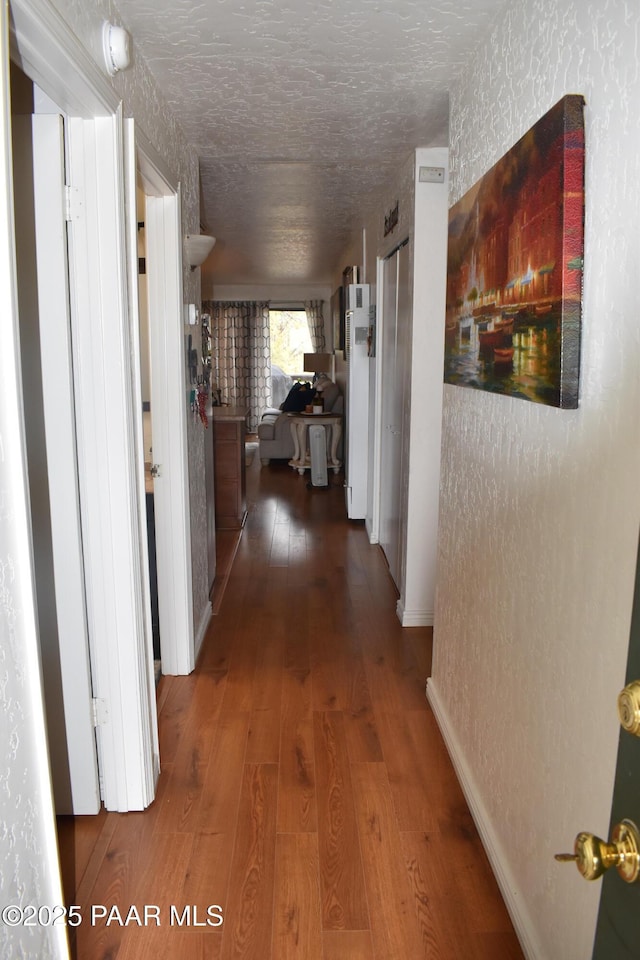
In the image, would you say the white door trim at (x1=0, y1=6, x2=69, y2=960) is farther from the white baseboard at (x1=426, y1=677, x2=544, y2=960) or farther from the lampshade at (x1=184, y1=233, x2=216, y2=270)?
the lampshade at (x1=184, y1=233, x2=216, y2=270)

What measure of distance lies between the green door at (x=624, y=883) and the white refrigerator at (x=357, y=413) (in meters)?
4.52

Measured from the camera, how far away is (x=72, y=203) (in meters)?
1.74

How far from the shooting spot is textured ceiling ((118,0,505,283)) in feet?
6.01

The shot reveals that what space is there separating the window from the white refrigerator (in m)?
5.28

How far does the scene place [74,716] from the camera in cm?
195

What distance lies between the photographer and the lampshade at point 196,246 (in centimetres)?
292

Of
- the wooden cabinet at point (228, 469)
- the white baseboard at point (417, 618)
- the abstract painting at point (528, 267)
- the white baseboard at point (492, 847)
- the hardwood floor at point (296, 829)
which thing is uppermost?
the abstract painting at point (528, 267)

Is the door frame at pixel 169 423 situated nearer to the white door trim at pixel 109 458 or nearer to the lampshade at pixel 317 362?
the white door trim at pixel 109 458

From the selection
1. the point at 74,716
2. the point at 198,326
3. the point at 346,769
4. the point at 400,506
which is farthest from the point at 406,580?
the point at 74,716

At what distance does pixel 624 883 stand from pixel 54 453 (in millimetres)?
1601

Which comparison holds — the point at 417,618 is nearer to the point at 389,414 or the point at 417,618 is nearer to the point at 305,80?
the point at 389,414

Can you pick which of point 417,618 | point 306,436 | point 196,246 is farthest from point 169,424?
point 306,436

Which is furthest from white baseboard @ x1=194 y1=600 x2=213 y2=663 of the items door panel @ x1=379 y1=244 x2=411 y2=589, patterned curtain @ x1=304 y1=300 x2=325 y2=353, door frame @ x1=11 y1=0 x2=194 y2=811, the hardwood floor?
patterned curtain @ x1=304 y1=300 x2=325 y2=353

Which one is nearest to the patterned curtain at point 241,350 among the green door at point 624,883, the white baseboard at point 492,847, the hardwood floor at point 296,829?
the hardwood floor at point 296,829
